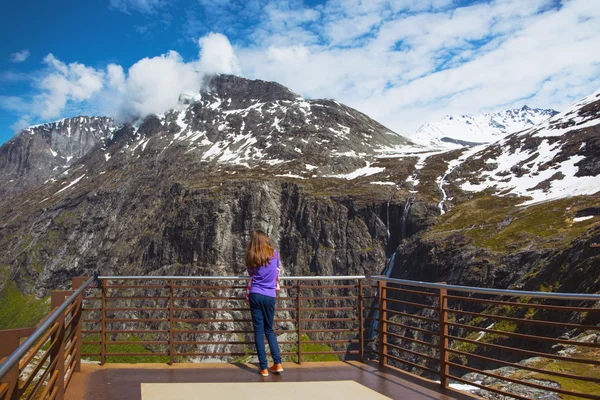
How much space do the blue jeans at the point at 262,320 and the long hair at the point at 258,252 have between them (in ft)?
2.19

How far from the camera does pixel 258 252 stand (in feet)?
31.5

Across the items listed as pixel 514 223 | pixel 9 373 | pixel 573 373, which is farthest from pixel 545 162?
pixel 9 373

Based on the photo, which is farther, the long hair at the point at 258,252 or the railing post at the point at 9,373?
the long hair at the point at 258,252

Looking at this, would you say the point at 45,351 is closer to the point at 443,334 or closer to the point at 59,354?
the point at 59,354

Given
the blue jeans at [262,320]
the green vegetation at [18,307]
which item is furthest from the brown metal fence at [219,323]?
the green vegetation at [18,307]

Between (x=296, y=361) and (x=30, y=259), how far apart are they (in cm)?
13805

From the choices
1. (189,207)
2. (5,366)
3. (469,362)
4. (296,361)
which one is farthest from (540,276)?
(189,207)

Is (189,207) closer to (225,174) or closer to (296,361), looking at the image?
(225,174)

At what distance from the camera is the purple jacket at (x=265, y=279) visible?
9602 mm

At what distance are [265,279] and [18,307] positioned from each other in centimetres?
13046

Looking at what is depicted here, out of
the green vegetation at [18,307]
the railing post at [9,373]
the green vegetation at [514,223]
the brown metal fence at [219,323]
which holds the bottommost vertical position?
the green vegetation at [18,307]

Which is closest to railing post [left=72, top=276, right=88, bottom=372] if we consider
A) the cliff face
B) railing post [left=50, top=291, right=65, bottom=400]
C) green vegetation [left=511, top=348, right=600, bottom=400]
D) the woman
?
railing post [left=50, top=291, right=65, bottom=400]

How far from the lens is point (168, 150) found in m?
160

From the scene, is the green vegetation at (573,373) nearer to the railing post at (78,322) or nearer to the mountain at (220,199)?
the railing post at (78,322)
